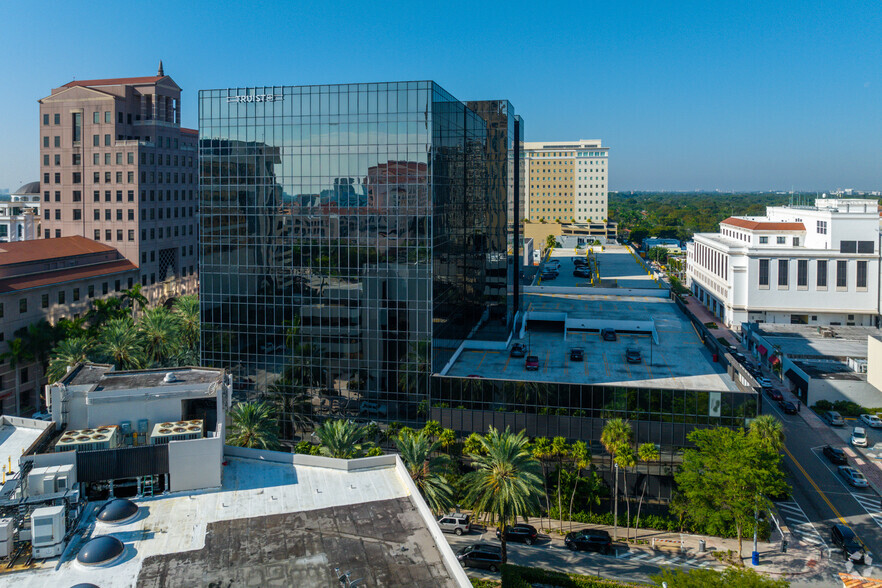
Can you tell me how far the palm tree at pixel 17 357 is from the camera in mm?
73188

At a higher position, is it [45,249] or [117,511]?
[45,249]

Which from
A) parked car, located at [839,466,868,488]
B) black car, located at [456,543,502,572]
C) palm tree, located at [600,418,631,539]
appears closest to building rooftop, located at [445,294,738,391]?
palm tree, located at [600,418,631,539]

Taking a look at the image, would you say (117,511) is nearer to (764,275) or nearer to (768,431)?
(768,431)

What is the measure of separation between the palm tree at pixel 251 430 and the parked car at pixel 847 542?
131 ft

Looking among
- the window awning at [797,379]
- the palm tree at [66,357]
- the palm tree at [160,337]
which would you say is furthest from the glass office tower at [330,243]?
the window awning at [797,379]

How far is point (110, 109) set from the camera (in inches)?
4232

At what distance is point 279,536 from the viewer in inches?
1314

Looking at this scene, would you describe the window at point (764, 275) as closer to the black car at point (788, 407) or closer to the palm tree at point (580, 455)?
the black car at point (788, 407)

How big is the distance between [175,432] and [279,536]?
9.66m

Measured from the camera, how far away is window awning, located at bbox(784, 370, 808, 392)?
79.8m

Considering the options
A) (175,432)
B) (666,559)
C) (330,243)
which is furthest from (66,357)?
(666,559)

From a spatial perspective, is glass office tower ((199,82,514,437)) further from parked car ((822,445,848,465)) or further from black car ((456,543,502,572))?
parked car ((822,445,848,465))

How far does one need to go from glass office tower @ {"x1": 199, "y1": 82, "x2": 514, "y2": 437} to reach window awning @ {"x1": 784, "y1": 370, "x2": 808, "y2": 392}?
4307 centimetres

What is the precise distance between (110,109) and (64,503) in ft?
297
